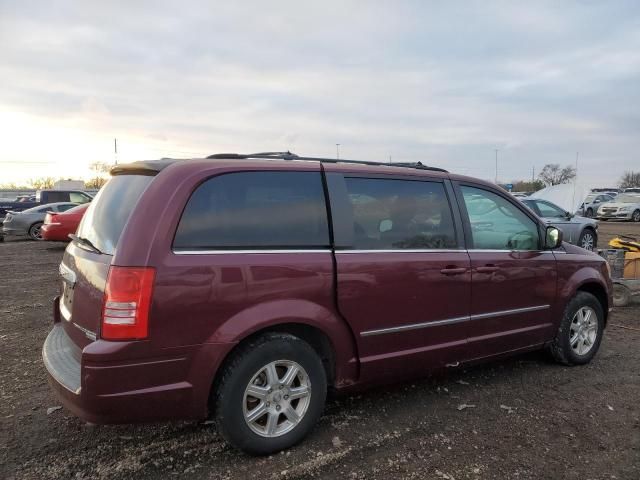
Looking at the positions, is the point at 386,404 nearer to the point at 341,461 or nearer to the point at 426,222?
the point at 341,461

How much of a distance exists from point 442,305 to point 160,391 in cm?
202

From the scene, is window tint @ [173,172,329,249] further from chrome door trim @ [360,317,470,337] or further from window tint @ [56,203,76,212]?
window tint @ [56,203,76,212]

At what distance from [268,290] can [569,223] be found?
12538 millimetres

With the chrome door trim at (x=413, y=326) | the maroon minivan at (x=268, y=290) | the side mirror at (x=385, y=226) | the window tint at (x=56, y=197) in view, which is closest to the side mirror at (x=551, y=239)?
the maroon minivan at (x=268, y=290)

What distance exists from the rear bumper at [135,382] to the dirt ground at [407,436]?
0.43 metres

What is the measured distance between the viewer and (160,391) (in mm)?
2727

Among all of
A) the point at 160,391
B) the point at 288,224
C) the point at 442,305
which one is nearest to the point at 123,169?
the point at 288,224

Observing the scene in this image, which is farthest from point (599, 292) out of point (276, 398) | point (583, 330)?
point (276, 398)

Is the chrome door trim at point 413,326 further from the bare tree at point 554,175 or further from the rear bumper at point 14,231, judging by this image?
the bare tree at point 554,175

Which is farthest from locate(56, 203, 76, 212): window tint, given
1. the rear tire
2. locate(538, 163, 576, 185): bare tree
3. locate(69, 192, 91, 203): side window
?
locate(538, 163, 576, 185): bare tree

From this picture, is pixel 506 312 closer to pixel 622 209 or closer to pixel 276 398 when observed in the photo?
pixel 276 398

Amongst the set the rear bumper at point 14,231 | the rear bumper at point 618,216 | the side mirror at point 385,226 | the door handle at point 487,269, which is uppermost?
the side mirror at point 385,226

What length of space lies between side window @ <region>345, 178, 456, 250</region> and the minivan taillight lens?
1.36 m

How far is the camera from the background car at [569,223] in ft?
43.4
